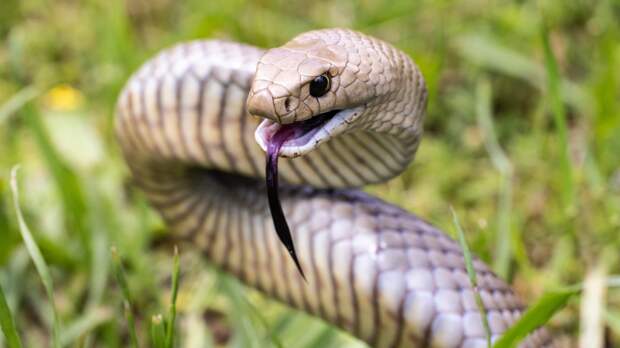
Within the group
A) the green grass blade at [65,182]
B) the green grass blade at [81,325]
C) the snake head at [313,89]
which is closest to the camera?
the snake head at [313,89]

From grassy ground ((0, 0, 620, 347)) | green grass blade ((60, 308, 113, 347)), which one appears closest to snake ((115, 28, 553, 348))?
grassy ground ((0, 0, 620, 347))

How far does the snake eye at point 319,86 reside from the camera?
5.63 feet

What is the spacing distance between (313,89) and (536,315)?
0.62 meters

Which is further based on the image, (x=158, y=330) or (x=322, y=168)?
(x=322, y=168)

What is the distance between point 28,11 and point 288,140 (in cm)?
301

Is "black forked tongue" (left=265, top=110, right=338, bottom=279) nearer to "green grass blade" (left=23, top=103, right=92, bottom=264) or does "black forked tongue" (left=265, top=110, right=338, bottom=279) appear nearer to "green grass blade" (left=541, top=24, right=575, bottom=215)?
"green grass blade" (left=541, top=24, right=575, bottom=215)

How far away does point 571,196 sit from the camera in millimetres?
2721

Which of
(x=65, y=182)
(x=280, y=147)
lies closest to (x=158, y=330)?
(x=280, y=147)

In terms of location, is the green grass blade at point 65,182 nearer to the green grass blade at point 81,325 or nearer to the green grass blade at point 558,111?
the green grass blade at point 81,325

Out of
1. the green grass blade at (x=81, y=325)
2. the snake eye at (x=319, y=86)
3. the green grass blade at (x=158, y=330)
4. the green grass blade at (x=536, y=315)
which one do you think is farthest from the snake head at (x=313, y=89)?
the green grass blade at (x=81, y=325)

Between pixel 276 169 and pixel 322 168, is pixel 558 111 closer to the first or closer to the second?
pixel 322 168

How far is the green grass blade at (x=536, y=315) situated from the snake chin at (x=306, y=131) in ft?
1.65

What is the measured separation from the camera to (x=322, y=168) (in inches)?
81.4

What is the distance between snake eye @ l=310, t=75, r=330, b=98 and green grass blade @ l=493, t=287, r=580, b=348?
0.58 m
